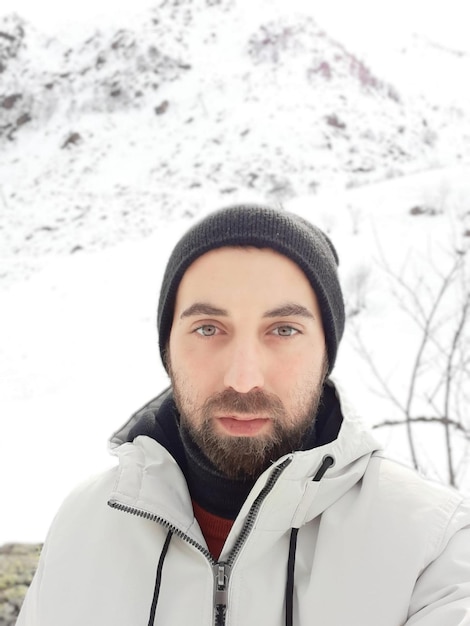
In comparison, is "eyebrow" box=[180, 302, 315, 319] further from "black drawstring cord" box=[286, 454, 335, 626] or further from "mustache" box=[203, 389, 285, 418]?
"black drawstring cord" box=[286, 454, 335, 626]

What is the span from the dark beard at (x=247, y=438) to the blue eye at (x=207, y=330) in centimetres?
15

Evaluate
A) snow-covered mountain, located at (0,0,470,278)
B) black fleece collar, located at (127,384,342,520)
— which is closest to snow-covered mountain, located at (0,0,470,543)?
snow-covered mountain, located at (0,0,470,278)

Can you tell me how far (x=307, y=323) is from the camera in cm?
117

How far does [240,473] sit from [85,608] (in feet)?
1.42

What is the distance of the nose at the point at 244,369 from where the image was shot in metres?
1.06

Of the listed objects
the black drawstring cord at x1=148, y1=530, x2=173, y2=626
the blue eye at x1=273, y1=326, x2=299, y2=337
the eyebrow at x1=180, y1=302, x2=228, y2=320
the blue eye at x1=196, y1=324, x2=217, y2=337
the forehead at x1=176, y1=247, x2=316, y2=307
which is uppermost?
the forehead at x1=176, y1=247, x2=316, y2=307

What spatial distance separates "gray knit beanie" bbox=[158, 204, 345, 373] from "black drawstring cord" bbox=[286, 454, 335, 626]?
1.13ft

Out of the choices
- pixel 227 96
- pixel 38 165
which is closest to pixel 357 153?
pixel 227 96

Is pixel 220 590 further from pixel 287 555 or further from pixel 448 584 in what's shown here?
pixel 448 584

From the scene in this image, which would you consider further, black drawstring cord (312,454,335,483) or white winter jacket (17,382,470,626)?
black drawstring cord (312,454,335,483)

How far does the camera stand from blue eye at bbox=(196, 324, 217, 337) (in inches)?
→ 46.1

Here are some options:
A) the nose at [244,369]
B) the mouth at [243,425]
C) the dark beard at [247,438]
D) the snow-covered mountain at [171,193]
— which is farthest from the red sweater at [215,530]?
the snow-covered mountain at [171,193]

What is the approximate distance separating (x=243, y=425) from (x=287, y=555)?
0.92 feet

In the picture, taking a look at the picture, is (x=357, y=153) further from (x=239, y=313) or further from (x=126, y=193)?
(x=239, y=313)
